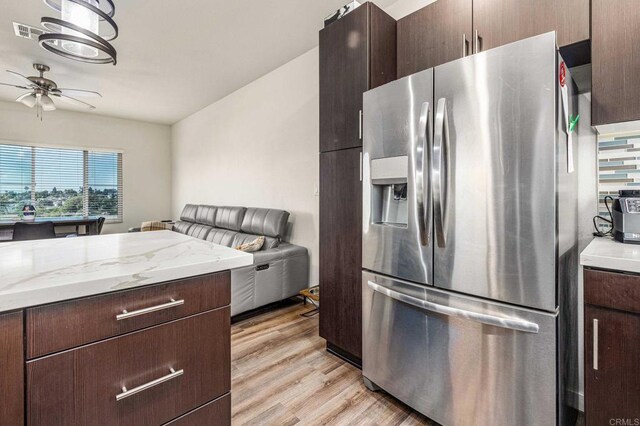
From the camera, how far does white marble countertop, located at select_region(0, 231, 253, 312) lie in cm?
76

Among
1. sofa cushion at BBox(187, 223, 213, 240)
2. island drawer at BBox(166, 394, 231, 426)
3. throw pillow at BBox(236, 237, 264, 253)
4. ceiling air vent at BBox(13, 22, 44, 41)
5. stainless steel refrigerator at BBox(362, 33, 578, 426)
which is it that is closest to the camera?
island drawer at BBox(166, 394, 231, 426)

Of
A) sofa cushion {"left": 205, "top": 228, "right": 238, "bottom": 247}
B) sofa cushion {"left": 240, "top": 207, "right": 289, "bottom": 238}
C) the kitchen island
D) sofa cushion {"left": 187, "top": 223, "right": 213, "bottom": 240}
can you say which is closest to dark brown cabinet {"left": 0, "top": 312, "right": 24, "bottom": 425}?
the kitchen island

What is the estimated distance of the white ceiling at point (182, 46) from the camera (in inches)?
104

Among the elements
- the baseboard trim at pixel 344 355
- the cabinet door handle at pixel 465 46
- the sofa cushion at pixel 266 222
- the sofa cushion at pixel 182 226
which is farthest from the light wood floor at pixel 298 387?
the sofa cushion at pixel 182 226

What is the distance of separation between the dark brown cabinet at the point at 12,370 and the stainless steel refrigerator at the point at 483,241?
144cm

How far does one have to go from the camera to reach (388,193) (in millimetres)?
1837

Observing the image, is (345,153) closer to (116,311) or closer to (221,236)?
(116,311)

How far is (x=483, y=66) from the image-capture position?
4.34 feet

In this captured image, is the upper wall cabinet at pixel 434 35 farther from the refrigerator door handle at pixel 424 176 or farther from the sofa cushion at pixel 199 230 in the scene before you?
the sofa cushion at pixel 199 230

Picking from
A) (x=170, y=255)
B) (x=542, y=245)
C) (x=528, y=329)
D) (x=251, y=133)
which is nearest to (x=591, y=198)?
(x=542, y=245)

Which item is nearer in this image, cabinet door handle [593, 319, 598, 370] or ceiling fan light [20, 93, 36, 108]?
cabinet door handle [593, 319, 598, 370]

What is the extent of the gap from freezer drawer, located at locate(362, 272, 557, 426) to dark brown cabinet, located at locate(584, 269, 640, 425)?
126 millimetres

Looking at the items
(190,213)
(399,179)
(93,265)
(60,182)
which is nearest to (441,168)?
(399,179)

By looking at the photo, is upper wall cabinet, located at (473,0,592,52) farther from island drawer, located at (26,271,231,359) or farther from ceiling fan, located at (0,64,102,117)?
ceiling fan, located at (0,64,102,117)
